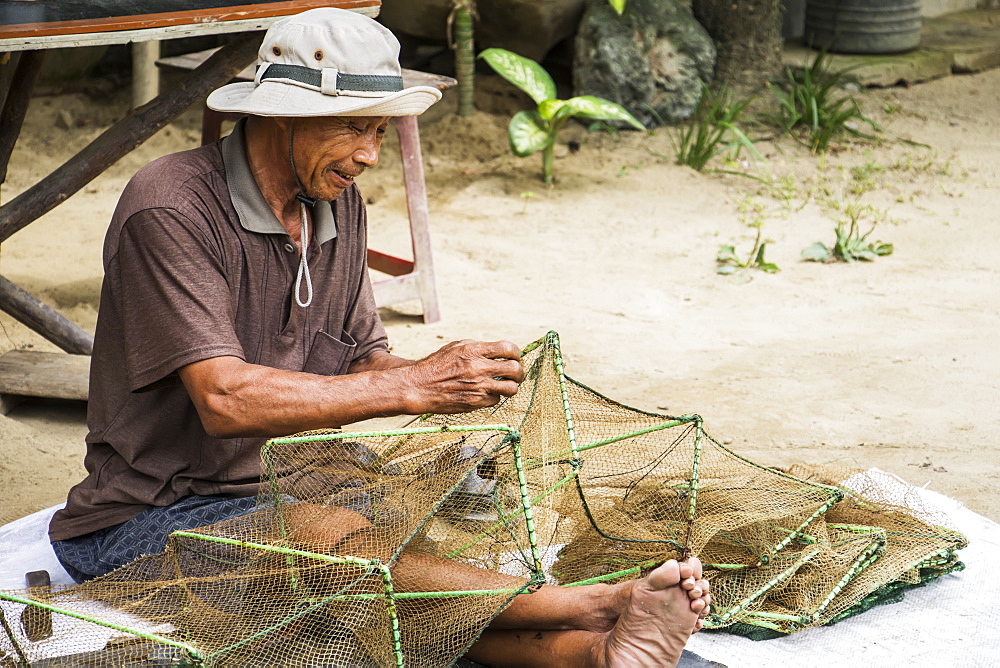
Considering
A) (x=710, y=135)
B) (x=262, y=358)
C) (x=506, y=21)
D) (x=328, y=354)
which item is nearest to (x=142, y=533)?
(x=262, y=358)

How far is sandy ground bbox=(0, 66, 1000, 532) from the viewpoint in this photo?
376cm

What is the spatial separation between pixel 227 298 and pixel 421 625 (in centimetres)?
79

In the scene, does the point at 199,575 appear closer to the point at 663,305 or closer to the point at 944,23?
the point at 663,305

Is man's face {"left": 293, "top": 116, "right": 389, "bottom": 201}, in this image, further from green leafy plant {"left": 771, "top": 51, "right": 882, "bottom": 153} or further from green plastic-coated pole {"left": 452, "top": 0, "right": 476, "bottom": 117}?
green leafy plant {"left": 771, "top": 51, "right": 882, "bottom": 153}

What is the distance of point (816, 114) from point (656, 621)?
585 centimetres

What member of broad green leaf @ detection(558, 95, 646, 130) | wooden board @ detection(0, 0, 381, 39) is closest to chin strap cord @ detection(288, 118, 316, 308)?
wooden board @ detection(0, 0, 381, 39)

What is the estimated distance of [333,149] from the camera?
232 cm

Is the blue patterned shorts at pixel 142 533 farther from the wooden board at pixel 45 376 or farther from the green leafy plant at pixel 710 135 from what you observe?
the green leafy plant at pixel 710 135

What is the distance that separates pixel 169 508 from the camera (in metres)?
2.33

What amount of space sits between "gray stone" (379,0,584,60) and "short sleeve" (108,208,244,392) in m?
5.86

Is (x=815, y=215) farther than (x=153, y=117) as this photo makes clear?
Yes

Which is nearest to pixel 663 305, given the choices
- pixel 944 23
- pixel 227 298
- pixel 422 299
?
pixel 422 299

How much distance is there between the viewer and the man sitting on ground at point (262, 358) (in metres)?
2.13

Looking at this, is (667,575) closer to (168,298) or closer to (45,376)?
(168,298)
